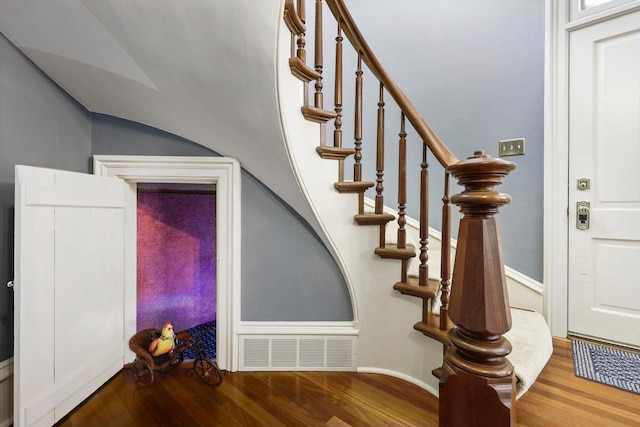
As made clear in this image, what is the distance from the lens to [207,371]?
5.16ft

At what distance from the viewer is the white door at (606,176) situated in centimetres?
173

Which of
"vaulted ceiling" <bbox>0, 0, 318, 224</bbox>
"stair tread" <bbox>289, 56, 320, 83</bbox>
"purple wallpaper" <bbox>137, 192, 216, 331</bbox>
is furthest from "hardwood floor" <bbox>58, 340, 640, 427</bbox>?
"stair tread" <bbox>289, 56, 320, 83</bbox>

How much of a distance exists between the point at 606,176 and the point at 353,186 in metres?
1.64

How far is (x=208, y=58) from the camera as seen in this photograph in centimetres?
114

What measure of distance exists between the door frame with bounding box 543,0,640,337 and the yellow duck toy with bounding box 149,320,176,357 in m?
2.38

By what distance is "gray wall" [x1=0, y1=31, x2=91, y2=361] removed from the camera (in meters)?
1.25

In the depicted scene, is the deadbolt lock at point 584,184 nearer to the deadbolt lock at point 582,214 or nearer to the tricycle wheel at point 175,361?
the deadbolt lock at point 582,214

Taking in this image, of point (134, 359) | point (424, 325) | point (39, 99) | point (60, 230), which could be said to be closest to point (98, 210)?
point (60, 230)

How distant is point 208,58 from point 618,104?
2.37 m

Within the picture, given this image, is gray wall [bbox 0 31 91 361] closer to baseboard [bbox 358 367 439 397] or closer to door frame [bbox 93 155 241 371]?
Answer: door frame [bbox 93 155 241 371]

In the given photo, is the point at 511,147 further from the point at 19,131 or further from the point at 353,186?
the point at 19,131

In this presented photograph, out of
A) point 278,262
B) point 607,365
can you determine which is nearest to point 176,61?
point 278,262

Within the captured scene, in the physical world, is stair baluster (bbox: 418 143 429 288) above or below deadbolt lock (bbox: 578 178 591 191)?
below

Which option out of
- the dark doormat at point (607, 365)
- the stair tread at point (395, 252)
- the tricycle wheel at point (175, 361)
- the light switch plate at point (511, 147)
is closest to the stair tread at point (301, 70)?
the stair tread at point (395, 252)
